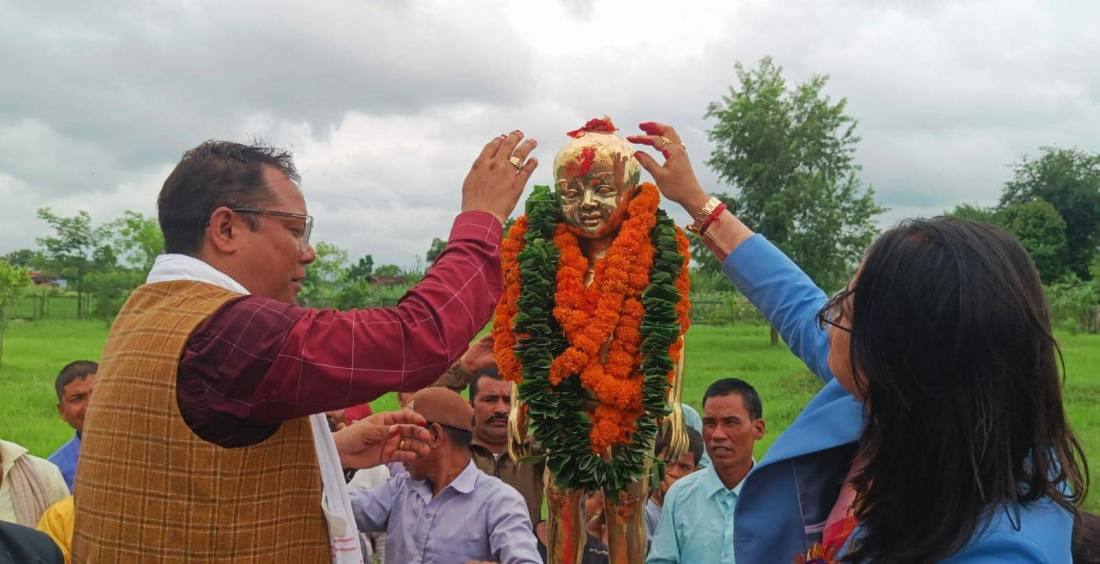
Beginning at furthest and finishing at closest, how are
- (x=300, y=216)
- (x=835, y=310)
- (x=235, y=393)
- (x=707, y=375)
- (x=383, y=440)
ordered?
(x=707, y=375) → (x=383, y=440) → (x=300, y=216) → (x=235, y=393) → (x=835, y=310)

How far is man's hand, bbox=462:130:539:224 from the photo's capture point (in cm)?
241

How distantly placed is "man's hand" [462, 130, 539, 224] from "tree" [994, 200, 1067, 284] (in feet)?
153

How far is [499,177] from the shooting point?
245cm

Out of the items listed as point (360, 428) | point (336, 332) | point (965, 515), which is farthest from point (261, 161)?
point (965, 515)

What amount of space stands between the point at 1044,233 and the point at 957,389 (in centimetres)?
4861

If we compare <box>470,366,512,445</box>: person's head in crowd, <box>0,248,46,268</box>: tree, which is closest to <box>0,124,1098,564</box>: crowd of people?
<box>470,366,512,445</box>: person's head in crowd

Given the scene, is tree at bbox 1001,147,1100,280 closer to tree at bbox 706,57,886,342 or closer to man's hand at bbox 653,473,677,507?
tree at bbox 706,57,886,342

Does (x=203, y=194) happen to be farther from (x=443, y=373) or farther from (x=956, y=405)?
(x=956, y=405)

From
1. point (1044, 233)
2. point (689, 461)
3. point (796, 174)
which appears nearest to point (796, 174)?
point (796, 174)

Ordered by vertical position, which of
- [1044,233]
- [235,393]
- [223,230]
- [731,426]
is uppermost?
[1044,233]

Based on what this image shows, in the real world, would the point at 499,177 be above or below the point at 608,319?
above

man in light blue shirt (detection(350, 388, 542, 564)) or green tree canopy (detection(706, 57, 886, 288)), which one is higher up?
green tree canopy (detection(706, 57, 886, 288))

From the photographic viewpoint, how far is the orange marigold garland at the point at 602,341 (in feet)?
11.7

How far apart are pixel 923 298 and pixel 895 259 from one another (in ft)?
0.34
